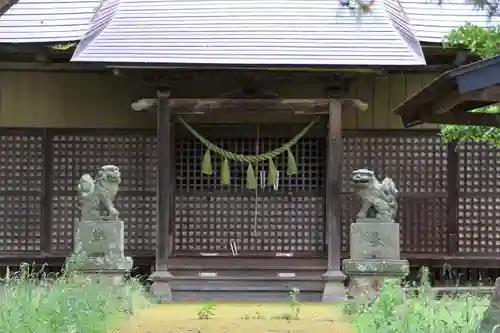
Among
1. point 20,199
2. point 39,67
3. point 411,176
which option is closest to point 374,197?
point 411,176

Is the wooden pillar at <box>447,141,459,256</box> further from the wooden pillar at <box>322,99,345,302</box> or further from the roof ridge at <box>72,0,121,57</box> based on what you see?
the roof ridge at <box>72,0,121,57</box>

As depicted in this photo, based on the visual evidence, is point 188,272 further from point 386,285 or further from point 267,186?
point 386,285

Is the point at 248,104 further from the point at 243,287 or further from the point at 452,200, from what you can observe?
the point at 452,200

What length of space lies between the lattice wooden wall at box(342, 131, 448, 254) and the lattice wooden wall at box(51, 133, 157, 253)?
316cm

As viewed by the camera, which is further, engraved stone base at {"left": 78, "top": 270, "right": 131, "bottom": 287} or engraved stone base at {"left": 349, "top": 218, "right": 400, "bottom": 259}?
engraved stone base at {"left": 349, "top": 218, "right": 400, "bottom": 259}

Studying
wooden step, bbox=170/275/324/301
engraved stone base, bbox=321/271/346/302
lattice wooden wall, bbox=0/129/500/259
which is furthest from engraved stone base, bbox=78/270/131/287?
engraved stone base, bbox=321/271/346/302

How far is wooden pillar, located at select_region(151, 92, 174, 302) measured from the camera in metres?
12.0

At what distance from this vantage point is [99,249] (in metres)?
10.3

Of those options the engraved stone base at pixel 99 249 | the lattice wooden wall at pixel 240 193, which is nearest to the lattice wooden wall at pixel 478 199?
the lattice wooden wall at pixel 240 193

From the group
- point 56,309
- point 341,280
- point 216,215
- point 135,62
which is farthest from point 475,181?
point 56,309

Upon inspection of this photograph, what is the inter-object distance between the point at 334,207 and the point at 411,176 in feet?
6.43

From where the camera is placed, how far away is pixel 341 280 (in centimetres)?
1198

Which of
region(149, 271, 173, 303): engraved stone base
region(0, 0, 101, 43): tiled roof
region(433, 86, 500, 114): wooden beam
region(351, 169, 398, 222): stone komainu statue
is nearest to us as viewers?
region(433, 86, 500, 114): wooden beam

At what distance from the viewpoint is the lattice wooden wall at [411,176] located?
1322 cm
